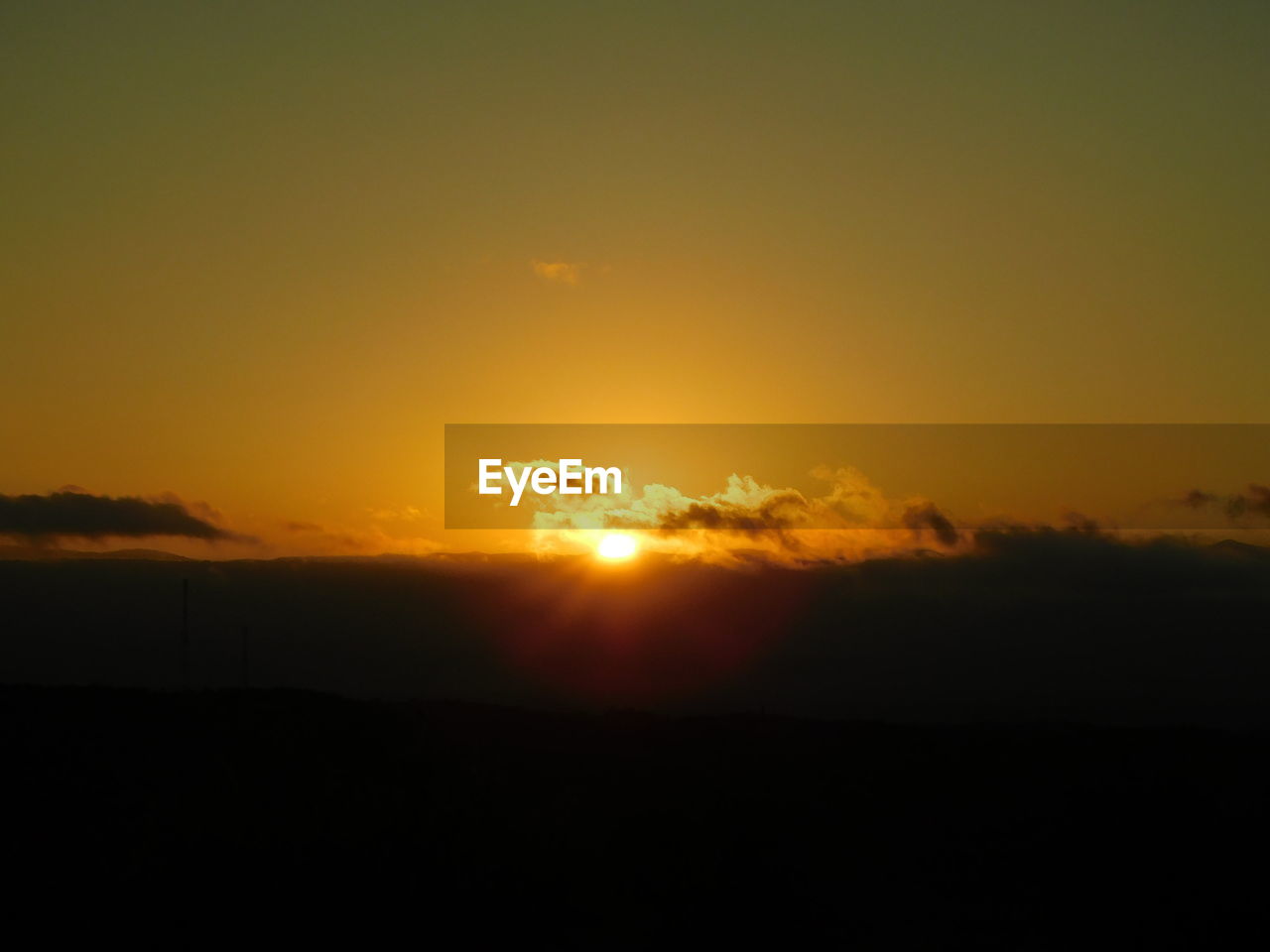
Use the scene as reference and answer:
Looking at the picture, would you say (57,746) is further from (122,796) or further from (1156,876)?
(1156,876)

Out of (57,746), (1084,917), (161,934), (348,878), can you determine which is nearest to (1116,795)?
(1084,917)

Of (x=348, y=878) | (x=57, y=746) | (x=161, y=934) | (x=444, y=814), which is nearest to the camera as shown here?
(x=161, y=934)

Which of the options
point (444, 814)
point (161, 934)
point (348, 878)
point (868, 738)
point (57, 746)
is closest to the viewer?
point (161, 934)

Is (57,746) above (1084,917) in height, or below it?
above

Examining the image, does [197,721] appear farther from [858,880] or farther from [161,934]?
[858,880]

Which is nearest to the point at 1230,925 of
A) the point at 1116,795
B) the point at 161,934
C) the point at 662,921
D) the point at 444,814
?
the point at 1116,795

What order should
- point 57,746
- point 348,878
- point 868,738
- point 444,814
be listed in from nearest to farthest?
point 348,878, point 444,814, point 57,746, point 868,738

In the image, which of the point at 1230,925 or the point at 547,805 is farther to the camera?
the point at 547,805
